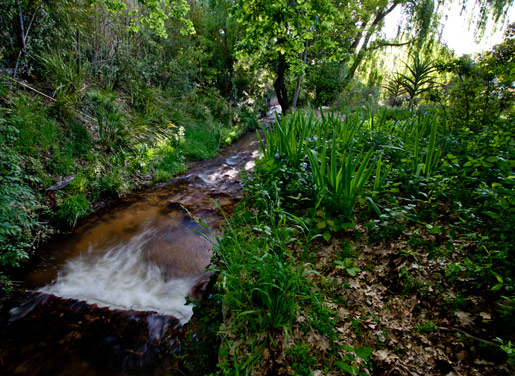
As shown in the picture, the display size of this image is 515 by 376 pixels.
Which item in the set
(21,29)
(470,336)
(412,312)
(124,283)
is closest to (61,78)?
(21,29)

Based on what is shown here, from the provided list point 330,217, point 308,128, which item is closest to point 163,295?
point 330,217

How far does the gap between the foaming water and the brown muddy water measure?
0.4 inches

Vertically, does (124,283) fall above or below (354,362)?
below

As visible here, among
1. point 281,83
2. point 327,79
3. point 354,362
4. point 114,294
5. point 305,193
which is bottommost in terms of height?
point 114,294

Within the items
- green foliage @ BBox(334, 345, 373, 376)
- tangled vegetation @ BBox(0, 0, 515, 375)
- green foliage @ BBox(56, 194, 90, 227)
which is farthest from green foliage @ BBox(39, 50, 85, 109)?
green foliage @ BBox(334, 345, 373, 376)

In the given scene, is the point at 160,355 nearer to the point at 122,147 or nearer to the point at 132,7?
the point at 122,147

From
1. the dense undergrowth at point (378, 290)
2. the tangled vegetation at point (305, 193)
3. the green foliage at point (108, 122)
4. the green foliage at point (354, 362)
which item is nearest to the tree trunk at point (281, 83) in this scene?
the tangled vegetation at point (305, 193)

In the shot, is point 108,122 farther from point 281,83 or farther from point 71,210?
point 281,83

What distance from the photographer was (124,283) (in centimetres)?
265

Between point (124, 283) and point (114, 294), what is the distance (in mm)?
169

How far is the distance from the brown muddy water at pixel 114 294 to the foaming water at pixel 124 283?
0.01m

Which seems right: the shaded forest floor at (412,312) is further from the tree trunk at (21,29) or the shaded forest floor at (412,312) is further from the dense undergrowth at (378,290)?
the tree trunk at (21,29)

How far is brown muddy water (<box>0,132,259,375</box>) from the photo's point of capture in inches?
71.6

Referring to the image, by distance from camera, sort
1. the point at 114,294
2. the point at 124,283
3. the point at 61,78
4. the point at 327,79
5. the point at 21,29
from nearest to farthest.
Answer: the point at 114,294
the point at 124,283
the point at 21,29
the point at 61,78
the point at 327,79
